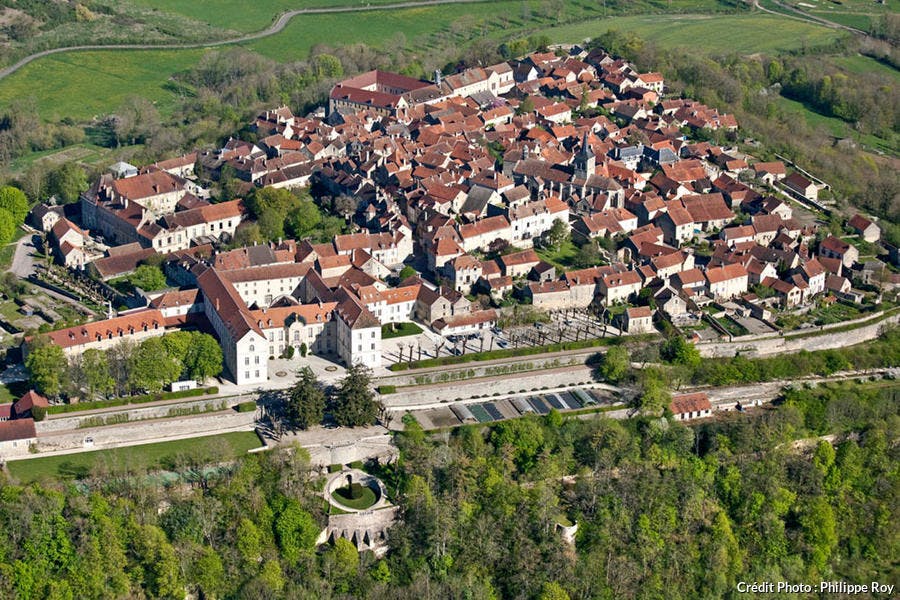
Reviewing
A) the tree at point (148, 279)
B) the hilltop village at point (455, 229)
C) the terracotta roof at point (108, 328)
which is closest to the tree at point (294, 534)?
the hilltop village at point (455, 229)

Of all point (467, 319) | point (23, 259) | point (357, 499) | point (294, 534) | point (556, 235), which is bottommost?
point (357, 499)

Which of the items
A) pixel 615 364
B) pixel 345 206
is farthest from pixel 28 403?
pixel 615 364

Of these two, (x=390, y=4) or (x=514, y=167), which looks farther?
(x=390, y=4)

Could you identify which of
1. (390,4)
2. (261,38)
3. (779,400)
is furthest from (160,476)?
(390,4)

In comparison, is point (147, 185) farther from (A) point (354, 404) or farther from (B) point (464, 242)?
(A) point (354, 404)

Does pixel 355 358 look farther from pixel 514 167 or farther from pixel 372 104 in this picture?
pixel 372 104

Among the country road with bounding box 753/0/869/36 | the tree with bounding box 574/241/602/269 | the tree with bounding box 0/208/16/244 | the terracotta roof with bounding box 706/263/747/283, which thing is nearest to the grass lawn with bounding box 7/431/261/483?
the tree with bounding box 574/241/602/269
